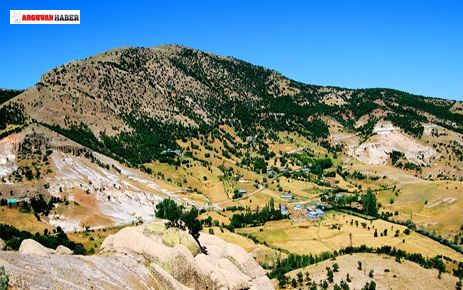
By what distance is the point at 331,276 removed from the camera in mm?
114438

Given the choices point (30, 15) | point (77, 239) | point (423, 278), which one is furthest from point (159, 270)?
point (77, 239)

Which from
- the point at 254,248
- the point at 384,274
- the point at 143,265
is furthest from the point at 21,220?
the point at 384,274

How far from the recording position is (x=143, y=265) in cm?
6975

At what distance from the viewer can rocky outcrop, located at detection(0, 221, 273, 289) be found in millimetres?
54431

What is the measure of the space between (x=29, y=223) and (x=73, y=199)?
3126cm

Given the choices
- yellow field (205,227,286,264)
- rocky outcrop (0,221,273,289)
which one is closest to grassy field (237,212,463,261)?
yellow field (205,227,286,264)
